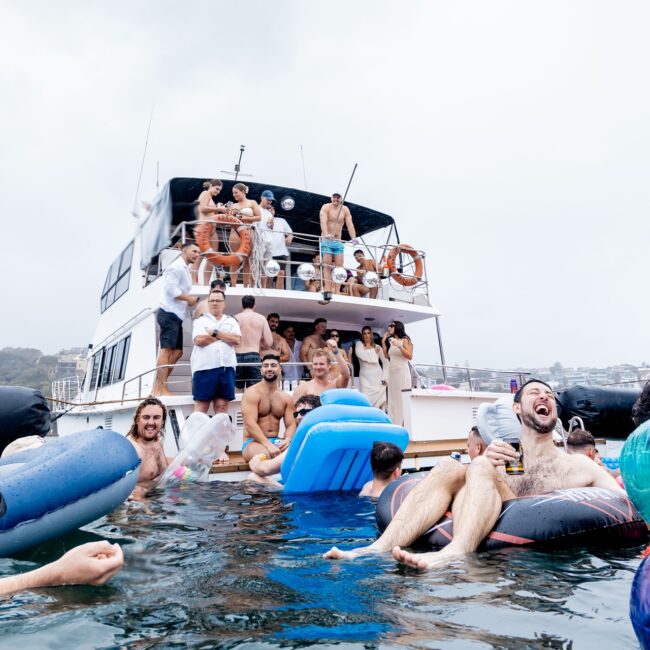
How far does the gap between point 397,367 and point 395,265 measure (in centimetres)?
267

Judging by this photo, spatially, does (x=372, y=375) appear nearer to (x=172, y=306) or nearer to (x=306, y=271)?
(x=306, y=271)

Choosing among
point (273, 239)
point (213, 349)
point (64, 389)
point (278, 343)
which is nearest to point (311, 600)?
point (213, 349)

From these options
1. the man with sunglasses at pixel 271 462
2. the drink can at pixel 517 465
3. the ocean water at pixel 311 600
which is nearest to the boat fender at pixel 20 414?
the ocean water at pixel 311 600

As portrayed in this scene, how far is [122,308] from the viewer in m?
11.9

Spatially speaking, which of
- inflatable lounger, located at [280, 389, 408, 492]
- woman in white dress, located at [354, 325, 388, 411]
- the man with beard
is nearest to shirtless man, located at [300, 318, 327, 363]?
woman in white dress, located at [354, 325, 388, 411]

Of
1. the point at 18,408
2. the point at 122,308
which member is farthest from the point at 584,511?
the point at 122,308

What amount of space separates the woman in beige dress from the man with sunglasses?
2905 millimetres

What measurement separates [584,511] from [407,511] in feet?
3.45

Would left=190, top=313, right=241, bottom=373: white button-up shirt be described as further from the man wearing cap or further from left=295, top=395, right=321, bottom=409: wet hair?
the man wearing cap

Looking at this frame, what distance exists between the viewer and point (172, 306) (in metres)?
7.98

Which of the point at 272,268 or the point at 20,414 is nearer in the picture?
the point at 20,414

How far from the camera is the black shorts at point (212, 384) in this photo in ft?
23.1

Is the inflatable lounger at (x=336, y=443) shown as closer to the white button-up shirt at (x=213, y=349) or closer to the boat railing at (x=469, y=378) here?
the white button-up shirt at (x=213, y=349)

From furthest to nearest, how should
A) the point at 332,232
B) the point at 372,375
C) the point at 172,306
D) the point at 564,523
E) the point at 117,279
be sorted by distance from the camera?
the point at 117,279 → the point at 332,232 → the point at 372,375 → the point at 172,306 → the point at 564,523
